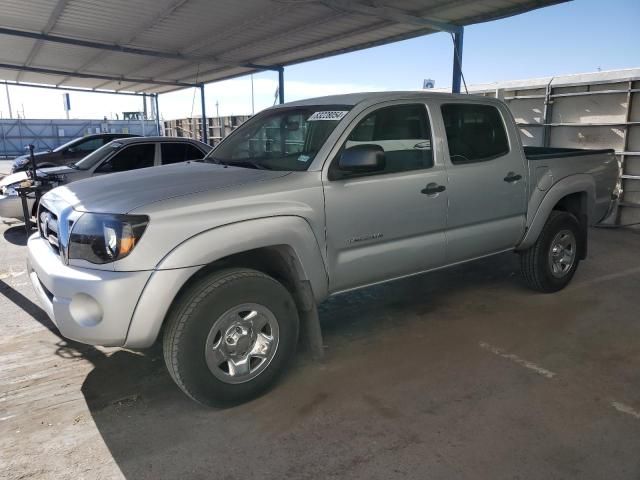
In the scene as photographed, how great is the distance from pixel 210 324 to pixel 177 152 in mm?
6572

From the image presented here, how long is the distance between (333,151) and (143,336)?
1725 mm

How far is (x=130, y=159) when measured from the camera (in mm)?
8586

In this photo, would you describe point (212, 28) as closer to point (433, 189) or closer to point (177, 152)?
point (177, 152)

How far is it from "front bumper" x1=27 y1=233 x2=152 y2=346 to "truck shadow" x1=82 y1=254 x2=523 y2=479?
0.62 m

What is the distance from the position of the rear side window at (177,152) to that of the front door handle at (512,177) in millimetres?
5714

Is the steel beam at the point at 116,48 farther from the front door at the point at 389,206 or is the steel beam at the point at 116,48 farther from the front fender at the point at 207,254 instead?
the front fender at the point at 207,254

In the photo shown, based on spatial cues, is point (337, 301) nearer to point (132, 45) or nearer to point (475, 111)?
point (475, 111)

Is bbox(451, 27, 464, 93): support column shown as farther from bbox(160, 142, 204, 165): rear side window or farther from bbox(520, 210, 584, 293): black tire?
bbox(520, 210, 584, 293): black tire

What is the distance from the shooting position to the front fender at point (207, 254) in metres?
2.79

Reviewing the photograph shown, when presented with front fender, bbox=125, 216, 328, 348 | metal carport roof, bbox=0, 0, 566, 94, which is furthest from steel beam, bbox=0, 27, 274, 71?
front fender, bbox=125, 216, 328, 348

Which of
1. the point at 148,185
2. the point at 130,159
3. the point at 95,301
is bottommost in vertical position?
the point at 95,301

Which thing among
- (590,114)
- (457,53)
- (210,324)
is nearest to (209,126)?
(457,53)

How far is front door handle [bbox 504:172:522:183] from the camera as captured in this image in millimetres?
4543

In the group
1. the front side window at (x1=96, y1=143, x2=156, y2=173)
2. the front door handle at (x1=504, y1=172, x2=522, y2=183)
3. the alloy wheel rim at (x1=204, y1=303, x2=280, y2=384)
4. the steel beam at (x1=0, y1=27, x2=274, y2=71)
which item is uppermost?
the steel beam at (x1=0, y1=27, x2=274, y2=71)
